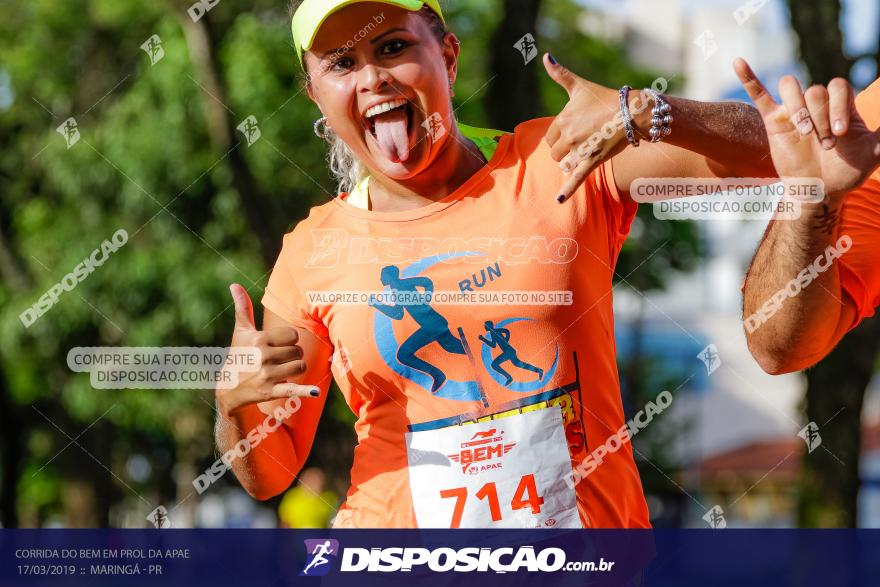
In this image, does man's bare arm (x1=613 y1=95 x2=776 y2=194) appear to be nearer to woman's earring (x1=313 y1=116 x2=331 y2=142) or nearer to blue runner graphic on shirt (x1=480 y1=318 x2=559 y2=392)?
blue runner graphic on shirt (x1=480 y1=318 x2=559 y2=392)

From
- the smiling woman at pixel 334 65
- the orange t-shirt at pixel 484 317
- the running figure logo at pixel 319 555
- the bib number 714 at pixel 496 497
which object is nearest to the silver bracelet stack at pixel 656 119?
the orange t-shirt at pixel 484 317

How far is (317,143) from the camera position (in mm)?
8273

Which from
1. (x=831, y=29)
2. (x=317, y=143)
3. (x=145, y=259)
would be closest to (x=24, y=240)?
(x=145, y=259)

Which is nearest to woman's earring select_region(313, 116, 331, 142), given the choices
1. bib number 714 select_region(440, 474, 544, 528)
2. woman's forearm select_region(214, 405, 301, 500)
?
woman's forearm select_region(214, 405, 301, 500)

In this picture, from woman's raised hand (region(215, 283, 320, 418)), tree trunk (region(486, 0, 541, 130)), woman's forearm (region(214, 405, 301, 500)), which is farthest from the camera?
tree trunk (region(486, 0, 541, 130))

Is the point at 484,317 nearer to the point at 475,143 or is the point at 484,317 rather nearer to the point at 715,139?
the point at 475,143

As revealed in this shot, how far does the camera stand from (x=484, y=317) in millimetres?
2609

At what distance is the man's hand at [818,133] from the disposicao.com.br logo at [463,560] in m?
0.91

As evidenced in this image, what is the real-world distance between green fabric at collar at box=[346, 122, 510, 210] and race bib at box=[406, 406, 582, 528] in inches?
21.3

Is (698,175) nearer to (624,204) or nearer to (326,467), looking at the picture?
(624,204)

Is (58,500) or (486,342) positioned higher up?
(58,500)

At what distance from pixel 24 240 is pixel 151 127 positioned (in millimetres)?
2112

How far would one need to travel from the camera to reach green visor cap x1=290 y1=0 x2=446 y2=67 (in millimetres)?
2699

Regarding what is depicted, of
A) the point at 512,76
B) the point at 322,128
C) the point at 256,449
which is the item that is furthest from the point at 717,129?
the point at 512,76
